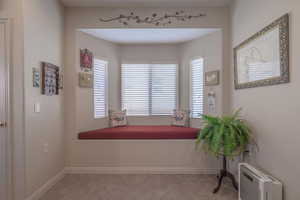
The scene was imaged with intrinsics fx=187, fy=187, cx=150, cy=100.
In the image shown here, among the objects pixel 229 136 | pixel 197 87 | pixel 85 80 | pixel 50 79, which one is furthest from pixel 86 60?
pixel 229 136

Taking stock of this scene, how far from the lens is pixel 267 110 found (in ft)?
6.57

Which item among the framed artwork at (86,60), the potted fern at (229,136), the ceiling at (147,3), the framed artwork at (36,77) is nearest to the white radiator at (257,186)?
the potted fern at (229,136)

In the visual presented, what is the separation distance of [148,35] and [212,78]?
4.59 ft

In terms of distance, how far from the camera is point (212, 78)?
327cm

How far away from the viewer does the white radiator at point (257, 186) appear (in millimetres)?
1726

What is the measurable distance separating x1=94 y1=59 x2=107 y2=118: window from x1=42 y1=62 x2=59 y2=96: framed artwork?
0.87 m

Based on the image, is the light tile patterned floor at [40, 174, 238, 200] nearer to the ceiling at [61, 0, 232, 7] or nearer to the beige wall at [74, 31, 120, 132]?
the beige wall at [74, 31, 120, 132]

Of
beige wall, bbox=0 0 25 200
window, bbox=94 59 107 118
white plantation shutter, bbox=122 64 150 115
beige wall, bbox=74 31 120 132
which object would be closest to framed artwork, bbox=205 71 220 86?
white plantation shutter, bbox=122 64 150 115

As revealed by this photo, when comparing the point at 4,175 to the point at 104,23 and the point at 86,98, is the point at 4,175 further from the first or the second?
the point at 104,23

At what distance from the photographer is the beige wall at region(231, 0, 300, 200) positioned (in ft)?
5.24

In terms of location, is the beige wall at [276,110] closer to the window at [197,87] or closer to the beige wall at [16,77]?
the window at [197,87]

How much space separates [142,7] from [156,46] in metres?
1.07

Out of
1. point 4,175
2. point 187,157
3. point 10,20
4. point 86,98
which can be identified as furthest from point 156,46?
point 4,175

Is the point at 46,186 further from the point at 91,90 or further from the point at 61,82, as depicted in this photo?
the point at 91,90
